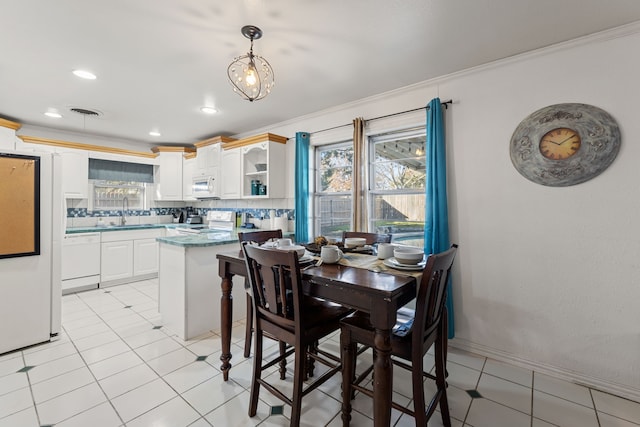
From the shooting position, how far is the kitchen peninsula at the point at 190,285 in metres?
2.65

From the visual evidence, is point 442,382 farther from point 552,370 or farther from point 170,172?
point 170,172

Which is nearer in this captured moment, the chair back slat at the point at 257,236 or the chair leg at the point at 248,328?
the chair leg at the point at 248,328

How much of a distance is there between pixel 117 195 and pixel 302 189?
12.1 feet

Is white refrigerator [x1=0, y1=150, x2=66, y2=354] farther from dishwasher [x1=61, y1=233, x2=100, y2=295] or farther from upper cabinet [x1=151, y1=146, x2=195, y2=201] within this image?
upper cabinet [x1=151, y1=146, x2=195, y2=201]

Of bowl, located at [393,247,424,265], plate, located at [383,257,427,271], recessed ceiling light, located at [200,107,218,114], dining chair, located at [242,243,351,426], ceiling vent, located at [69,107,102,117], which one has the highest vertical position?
recessed ceiling light, located at [200,107,218,114]

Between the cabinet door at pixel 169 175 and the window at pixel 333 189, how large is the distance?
2.94 meters

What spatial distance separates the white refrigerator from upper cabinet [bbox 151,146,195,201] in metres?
2.54

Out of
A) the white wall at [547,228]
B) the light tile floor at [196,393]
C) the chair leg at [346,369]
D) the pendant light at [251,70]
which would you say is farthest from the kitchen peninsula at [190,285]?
the white wall at [547,228]

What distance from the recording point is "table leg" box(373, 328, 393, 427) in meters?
1.31

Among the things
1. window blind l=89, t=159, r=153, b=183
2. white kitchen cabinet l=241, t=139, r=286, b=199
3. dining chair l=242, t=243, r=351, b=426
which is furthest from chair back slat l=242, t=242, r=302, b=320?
window blind l=89, t=159, r=153, b=183

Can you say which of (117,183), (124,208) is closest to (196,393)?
(124,208)

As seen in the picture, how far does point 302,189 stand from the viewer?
362 centimetres

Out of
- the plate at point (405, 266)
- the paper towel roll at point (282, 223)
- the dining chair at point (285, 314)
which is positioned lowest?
the dining chair at point (285, 314)

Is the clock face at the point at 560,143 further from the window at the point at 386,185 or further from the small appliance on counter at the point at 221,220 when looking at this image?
the small appliance on counter at the point at 221,220
